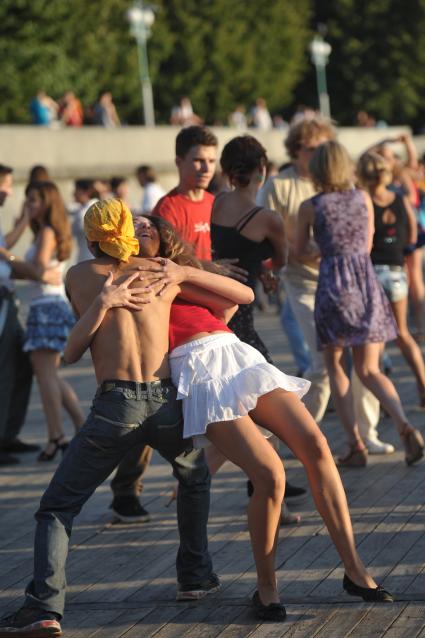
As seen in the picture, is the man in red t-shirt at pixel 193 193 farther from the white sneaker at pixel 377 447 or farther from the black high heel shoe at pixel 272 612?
the black high heel shoe at pixel 272 612

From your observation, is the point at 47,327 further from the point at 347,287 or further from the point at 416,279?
the point at 416,279

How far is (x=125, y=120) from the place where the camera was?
51.8 m

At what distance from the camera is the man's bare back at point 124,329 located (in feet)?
18.6

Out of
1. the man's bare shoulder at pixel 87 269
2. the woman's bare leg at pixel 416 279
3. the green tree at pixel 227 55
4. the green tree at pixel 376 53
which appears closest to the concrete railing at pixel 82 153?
the woman's bare leg at pixel 416 279

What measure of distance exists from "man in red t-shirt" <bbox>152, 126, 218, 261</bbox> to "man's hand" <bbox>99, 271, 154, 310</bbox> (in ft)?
6.23

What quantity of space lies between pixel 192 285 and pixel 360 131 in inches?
Answer: 1399

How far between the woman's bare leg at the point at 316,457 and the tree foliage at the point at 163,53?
119 ft

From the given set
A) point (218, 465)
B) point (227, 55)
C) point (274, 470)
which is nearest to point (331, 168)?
point (218, 465)

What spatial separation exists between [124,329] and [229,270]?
813 millimetres

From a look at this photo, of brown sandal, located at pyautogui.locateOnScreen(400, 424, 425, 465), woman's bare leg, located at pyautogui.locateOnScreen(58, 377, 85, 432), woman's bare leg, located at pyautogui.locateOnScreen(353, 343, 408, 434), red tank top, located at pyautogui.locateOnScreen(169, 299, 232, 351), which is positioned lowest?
brown sandal, located at pyautogui.locateOnScreen(400, 424, 425, 465)

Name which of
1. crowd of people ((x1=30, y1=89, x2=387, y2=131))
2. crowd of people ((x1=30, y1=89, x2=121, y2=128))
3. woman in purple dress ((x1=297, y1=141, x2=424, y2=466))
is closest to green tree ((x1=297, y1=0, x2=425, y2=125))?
crowd of people ((x1=30, y1=89, x2=387, y2=131))

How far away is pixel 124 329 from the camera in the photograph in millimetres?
5664

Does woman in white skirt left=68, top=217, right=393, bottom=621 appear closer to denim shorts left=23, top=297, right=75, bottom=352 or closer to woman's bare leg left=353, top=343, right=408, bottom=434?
woman's bare leg left=353, top=343, right=408, bottom=434

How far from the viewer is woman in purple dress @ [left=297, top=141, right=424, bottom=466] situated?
27.0ft
